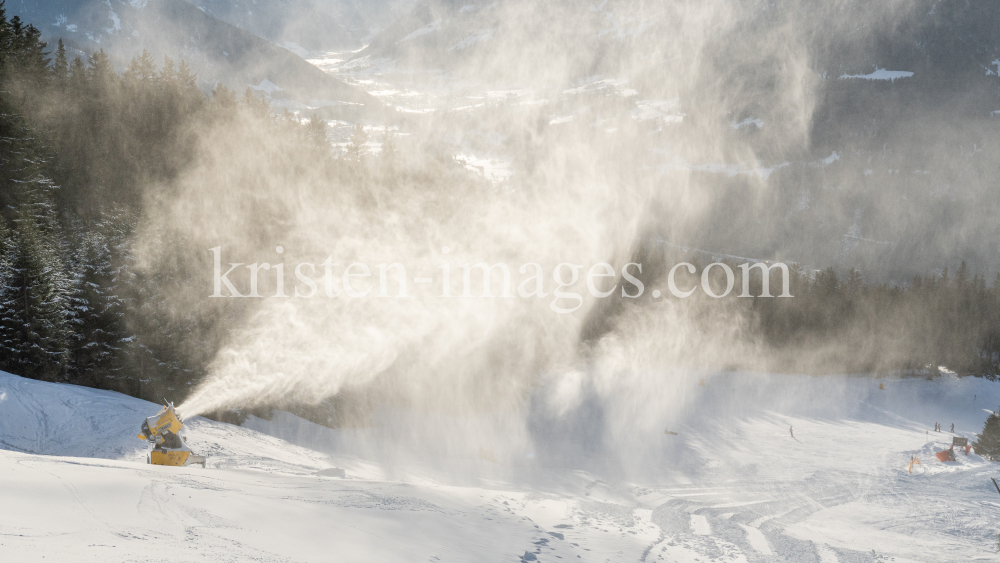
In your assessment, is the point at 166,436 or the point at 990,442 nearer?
the point at 166,436

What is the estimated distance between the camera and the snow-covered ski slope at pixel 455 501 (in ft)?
22.2

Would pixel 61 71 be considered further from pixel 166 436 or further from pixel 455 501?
pixel 455 501

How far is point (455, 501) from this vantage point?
11.8m

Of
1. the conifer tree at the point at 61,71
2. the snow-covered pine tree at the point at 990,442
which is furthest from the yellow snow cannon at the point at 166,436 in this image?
the snow-covered pine tree at the point at 990,442

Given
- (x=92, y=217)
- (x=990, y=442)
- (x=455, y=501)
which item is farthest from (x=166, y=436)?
(x=990, y=442)

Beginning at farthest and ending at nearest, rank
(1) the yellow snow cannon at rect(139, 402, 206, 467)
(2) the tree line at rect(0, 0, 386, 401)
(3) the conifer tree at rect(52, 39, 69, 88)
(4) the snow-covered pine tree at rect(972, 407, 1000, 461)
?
1. (3) the conifer tree at rect(52, 39, 69, 88)
2. (4) the snow-covered pine tree at rect(972, 407, 1000, 461)
3. (2) the tree line at rect(0, 0, 386, 401)
4. (1) the yellow snow cannon at rect(139, 402, 206, 467)

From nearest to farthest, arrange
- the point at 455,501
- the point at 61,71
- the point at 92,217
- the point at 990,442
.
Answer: the point at 455,501
the point at 92,217
the point at 990,442
the point at 61,71

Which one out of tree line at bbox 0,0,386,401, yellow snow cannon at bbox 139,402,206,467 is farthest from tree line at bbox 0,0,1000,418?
yellow snow cannon at bbox 139,402,206,467

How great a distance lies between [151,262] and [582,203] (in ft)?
167

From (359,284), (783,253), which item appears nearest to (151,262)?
(359,284)

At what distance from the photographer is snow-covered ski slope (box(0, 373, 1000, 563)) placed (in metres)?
6.76

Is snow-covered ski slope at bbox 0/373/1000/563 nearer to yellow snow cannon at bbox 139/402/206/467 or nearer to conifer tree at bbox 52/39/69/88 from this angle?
yellow snow cannon at bbox 139/402/206/467

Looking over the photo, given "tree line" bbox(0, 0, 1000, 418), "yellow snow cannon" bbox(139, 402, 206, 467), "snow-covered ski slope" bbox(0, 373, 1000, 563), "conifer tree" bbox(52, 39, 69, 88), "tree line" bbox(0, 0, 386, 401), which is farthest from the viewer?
"conifer tree" bbox(52, 39, 69, 88)

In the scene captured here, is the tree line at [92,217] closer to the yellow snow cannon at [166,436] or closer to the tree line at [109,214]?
the tree line at [109,214]
